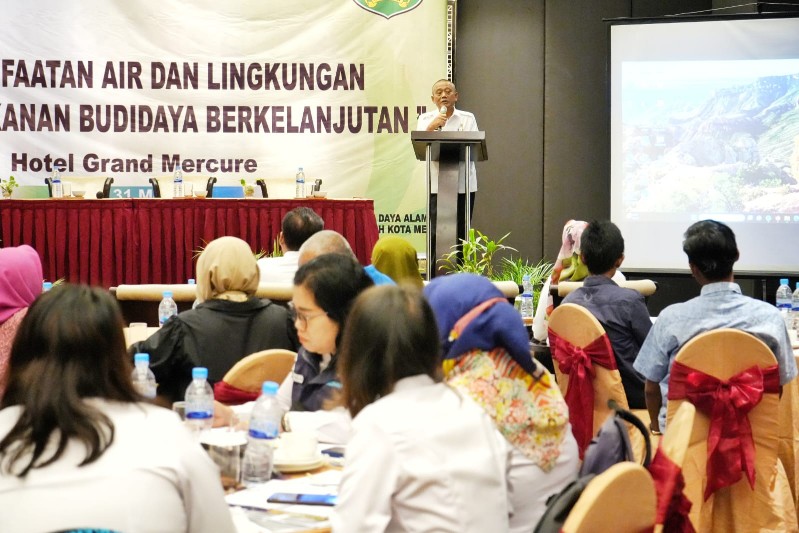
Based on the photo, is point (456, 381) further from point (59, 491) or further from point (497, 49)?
point (497, 49)

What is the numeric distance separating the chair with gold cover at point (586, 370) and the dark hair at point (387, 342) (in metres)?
1.81

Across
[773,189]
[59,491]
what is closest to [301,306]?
[59,491]

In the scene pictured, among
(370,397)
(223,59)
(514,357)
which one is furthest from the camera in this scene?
(223,59)

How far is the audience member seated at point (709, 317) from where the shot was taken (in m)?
3.24

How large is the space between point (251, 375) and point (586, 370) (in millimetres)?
1322

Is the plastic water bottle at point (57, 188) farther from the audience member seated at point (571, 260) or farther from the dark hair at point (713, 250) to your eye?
the dark hair at point (713, 250)

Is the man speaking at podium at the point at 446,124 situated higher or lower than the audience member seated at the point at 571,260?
higher

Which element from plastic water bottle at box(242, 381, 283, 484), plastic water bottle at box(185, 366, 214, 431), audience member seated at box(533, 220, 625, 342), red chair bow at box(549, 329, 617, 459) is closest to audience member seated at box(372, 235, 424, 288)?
red chair bow at box(549, 329, 617, 459)

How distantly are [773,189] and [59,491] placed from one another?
6.97 m

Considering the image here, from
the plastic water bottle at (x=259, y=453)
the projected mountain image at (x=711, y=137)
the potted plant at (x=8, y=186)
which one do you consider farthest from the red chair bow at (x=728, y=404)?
the potted plant at (x=8, y=186)

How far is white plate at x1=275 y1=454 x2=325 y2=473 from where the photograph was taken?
2184 millimetres

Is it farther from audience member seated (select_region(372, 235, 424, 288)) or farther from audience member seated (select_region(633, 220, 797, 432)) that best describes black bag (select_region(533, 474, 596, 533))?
audience member seated (select_region(372, 235, 424, 288))

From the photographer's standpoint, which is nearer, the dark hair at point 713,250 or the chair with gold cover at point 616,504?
the chair with gold cover at point 616,504

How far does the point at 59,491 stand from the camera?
1.43m
